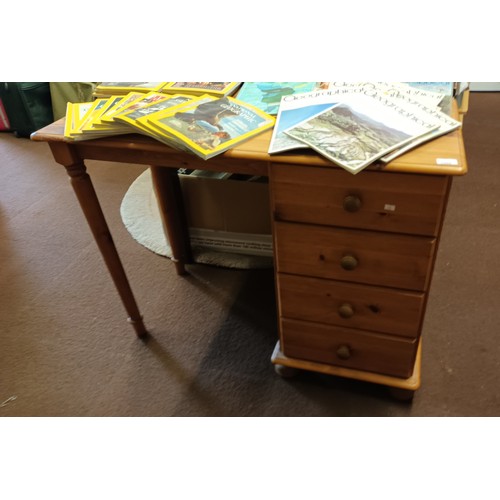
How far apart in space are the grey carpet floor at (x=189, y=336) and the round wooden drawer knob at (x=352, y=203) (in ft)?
1.90

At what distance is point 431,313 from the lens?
1.35 metres

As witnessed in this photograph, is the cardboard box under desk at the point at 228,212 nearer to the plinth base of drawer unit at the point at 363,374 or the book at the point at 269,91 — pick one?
the book at the point at 269,91

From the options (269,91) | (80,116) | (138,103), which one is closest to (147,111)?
(138,103)

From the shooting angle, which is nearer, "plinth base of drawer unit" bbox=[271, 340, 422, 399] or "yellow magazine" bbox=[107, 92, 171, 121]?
"yellow magazine" bbox=[107, 92, 171, 121]

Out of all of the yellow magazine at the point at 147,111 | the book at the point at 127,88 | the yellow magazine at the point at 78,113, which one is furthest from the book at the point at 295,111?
the yellow magazine at the point at 78,113

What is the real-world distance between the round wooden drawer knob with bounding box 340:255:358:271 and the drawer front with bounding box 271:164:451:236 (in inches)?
2.9

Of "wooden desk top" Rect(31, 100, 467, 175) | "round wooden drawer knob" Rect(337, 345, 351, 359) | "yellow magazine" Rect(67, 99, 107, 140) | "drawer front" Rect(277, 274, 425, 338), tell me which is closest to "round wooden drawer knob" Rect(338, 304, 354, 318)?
"drawer front" Rect(277, 274, 425, 338)

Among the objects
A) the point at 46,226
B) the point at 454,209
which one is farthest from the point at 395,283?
the point at 46,226

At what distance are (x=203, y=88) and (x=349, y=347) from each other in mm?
730

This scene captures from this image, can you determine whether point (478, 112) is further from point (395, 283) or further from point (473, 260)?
point (395, 283)

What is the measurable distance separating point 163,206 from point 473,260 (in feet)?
3.53

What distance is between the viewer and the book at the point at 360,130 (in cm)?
75

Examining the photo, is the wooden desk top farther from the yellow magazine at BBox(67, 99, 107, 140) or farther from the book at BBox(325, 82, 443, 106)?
the book at BBox(325, 82, 443, 106)

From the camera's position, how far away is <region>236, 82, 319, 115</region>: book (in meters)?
1.00
